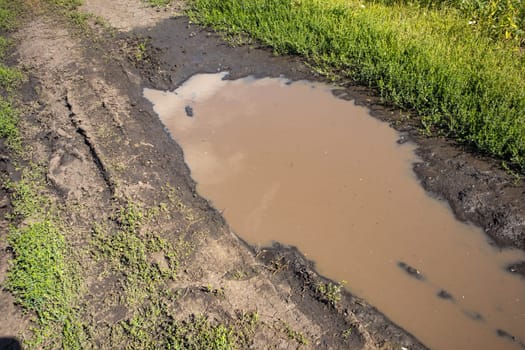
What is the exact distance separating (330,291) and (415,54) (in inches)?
156

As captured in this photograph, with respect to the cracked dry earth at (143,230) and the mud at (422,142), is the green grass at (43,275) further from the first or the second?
the mud at (422,142)

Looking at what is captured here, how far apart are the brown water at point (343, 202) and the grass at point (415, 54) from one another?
64 centimetres

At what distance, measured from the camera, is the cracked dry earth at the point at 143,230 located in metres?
3.46

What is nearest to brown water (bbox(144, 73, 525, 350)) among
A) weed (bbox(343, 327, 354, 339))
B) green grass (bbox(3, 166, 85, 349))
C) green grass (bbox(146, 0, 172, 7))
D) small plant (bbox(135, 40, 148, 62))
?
weed (bbox(343, 327, 354, 339))

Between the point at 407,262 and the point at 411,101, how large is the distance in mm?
2465

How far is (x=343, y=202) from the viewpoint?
4516 millimetres

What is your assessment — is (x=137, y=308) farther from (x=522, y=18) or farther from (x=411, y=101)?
(x=522, y=18)

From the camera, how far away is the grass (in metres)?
5.03

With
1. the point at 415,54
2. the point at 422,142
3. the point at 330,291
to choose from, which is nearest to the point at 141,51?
the point at 415,54

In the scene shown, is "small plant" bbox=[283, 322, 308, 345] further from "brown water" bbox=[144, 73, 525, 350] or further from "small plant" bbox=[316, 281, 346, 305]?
"brown water" bbox=[144, 73, 525, 350]

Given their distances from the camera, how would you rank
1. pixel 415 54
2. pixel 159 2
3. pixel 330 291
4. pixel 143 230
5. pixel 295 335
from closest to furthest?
pixel 295 335
pixel 330 291
pixel 143 230
pixel 415 54
pixel 159 2

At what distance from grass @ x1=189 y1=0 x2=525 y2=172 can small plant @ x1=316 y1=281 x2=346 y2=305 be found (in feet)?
8.15

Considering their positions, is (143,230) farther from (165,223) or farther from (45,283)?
(45,283)

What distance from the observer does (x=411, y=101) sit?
553 centimetres
